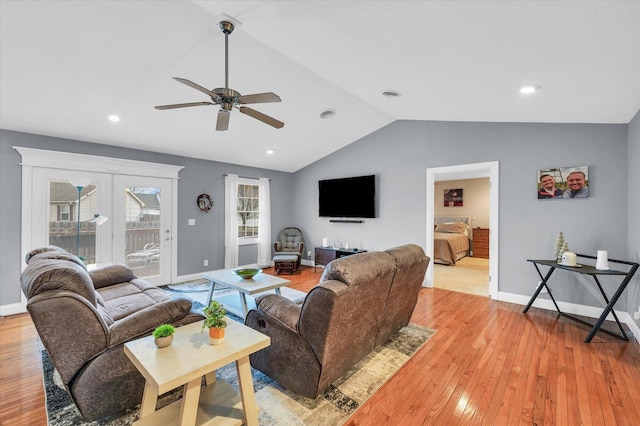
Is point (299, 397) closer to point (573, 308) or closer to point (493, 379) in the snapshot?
point (493, 379)

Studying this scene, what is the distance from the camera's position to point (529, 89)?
2.72 meters

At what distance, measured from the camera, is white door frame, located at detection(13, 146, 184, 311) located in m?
3.63

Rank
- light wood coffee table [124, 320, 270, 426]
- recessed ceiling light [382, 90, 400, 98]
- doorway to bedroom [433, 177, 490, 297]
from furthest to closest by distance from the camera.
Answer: doorway to bedroom [433, 177, 490, 297], recessed ceiling light [382, 90, 400, 98], light wood coffee table [124, 320, 270, 426]

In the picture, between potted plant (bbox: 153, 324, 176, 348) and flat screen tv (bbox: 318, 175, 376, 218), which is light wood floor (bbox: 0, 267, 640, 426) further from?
flat screen tv (bbox: 318, 175, 376, 218)

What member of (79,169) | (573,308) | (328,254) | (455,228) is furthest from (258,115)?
(455,228)

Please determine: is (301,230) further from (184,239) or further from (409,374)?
(409,374)

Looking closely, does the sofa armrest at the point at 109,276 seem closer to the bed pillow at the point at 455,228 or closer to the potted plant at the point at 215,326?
the potted plant at the point at 215,326

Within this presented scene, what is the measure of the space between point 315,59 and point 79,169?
379cm

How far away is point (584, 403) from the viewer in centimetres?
192

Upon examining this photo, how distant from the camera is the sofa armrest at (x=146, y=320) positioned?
175 cm

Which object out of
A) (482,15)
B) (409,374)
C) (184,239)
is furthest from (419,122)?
(184,239)

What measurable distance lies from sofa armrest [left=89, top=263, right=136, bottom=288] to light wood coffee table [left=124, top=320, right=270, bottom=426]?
6.46 feet

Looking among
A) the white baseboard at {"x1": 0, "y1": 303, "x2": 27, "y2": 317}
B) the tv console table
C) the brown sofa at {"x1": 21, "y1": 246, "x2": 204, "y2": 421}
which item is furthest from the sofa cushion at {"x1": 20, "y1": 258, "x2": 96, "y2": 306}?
the tv console table

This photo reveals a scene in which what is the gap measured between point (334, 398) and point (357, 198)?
13.5ft
